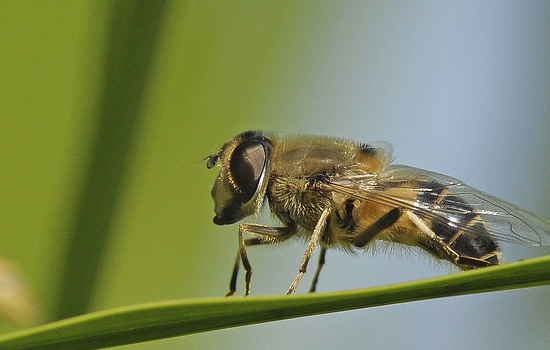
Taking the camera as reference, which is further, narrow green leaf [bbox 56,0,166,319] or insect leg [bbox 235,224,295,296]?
insect leg [bbox 235,224,295,296]

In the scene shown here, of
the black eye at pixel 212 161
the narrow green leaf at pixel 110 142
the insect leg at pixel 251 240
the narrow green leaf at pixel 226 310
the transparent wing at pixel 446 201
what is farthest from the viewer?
the black eye at pixel 212 161

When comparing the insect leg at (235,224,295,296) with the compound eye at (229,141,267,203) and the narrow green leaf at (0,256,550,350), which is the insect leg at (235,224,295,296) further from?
the narrow green leaf at (0,256,550,350)

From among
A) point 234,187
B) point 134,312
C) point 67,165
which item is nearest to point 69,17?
point 67,165

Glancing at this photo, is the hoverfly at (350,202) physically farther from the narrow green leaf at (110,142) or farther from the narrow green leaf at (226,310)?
the narrow green leaf at (226,310)

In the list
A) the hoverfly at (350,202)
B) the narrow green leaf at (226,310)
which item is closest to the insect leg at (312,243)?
the hoverfly at (350,202)

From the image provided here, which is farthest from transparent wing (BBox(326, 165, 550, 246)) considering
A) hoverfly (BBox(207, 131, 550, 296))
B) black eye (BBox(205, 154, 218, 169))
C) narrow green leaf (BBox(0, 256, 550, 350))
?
narrow green leaf (BBox(0, 256, 550, 350))

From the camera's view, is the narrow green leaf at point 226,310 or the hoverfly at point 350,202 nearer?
the narrow green leaf at point 226,310

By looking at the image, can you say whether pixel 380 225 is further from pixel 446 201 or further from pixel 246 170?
pixel 246 170

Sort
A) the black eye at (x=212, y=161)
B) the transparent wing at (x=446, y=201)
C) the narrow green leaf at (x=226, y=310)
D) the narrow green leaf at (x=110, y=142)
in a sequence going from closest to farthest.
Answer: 1. the narrow green leaf at (x=226, y=310)
2. the narrow green leaf at (x=110, y=142)
3. the transparent wing at (x=446, y=201)
4. the black eye at (x=212, y=161)

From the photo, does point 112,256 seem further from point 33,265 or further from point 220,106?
point 220,106
